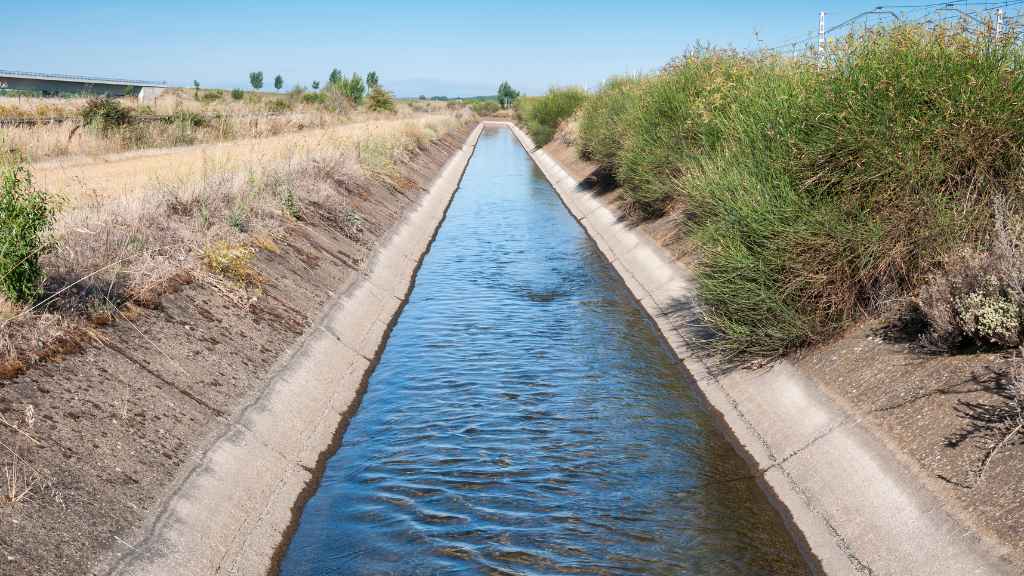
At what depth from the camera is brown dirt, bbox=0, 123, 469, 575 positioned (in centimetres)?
709

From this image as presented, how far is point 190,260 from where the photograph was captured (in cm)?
1352

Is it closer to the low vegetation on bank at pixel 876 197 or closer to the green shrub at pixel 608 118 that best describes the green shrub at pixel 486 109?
the green shrub at pixel 608 118

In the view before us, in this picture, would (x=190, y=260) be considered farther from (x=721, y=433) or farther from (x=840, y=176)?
(x=840, y=176)

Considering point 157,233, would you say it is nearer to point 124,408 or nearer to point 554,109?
point 124,408

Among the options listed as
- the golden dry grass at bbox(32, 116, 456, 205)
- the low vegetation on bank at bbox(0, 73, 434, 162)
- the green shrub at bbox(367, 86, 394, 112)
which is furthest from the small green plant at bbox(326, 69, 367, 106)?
the golden dry grass at bbox(32, 116, 456, 205)

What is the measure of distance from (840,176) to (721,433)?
11.6 feet

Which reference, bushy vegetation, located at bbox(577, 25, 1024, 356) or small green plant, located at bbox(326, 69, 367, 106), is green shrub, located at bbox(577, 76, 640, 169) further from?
small green plant, located at bbox(326, 69, 367, 106)

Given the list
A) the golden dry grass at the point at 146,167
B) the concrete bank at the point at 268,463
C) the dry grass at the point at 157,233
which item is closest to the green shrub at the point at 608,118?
the golden dry grass at the point at 146,167

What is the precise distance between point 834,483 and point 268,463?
18.7ft

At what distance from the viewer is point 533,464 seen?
11.2m

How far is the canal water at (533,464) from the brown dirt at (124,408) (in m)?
1.49

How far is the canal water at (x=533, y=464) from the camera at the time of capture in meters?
9.00

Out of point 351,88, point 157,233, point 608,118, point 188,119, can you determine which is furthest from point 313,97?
point 157,233

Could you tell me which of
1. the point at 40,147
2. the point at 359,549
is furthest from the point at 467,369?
the point at 40,147
